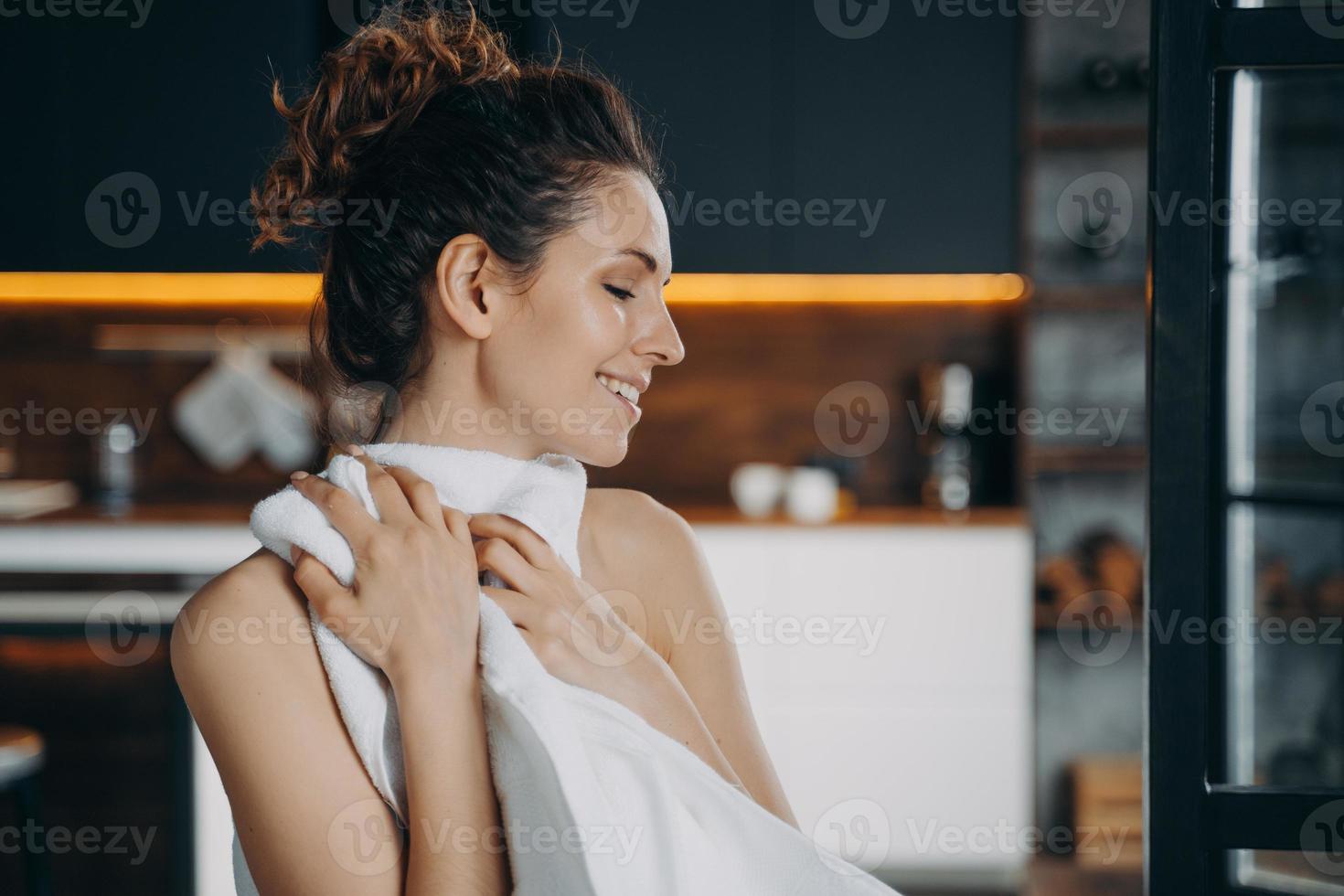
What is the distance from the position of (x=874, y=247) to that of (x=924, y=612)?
0.98 m

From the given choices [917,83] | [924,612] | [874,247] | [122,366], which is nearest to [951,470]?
[924,612]

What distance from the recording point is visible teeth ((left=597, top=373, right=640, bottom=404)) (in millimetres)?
1062

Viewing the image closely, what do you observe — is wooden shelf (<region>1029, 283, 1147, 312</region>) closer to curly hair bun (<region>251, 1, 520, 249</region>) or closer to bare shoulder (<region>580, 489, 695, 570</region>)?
bare shoulder (<region>580, 489, 695, 570</region>)

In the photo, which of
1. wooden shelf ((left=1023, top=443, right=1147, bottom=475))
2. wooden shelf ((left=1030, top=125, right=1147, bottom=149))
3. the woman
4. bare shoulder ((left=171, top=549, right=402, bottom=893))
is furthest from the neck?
wooden shelf ((left=1030, top=125, right=1147, bottom=149))

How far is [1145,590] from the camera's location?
935 mm

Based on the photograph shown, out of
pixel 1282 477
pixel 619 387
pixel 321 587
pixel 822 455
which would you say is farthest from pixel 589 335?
pixel 822 455

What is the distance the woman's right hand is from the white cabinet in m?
1.94

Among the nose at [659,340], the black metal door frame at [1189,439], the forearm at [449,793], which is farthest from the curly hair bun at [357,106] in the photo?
the black metal door frame at [1189,439]

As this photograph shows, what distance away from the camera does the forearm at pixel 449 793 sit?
86cm

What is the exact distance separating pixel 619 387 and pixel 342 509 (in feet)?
0.95

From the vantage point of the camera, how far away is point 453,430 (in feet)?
3.52

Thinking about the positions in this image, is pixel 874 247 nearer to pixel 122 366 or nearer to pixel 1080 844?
pixel 1080 844

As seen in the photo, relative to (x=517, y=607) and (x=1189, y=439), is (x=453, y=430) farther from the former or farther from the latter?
(x=1189, y=439)

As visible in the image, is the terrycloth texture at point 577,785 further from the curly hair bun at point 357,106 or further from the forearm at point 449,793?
the curly hair bun at point 357,106
